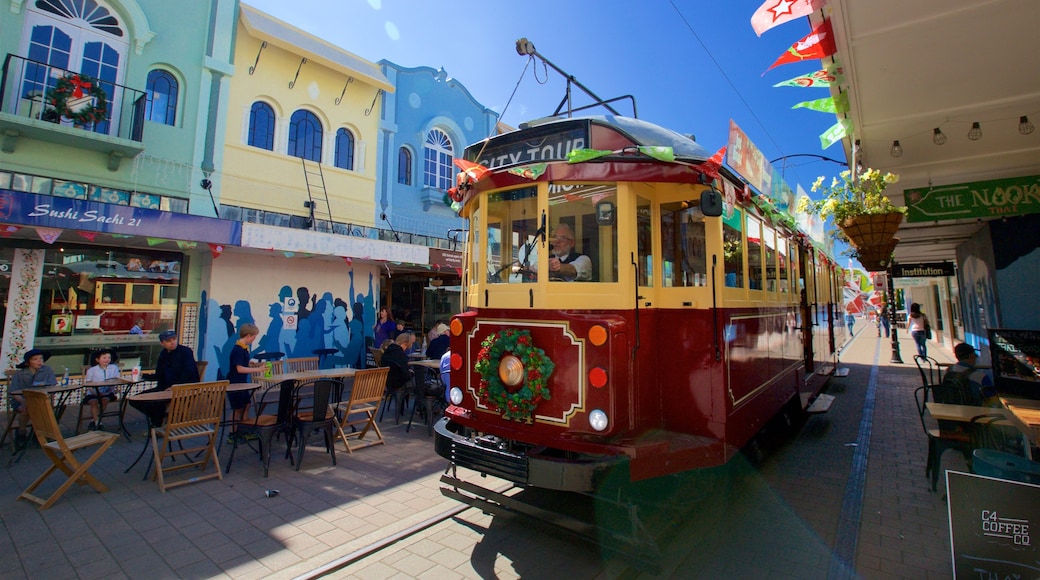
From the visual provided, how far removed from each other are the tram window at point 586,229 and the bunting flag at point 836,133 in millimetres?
3305

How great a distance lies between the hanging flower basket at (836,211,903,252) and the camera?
551cm

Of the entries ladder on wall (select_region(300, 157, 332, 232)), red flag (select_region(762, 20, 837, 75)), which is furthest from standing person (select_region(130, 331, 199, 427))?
red flag (select_region(762, 20, 837, 75))

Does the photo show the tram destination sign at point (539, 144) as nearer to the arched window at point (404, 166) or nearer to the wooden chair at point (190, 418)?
the wooden chair at point (190, 418)

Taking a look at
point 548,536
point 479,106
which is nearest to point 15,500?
point 548,536

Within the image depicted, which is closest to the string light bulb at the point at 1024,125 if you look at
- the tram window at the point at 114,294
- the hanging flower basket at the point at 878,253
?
the hanging flower basket at the point at 878,253

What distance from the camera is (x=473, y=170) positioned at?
4062 millimetres

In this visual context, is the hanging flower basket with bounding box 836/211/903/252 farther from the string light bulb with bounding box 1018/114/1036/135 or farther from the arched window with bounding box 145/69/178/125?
the arched window with bounding box 145/69/178/125

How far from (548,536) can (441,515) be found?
100cm

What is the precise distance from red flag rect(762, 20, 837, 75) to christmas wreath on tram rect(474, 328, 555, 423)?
3143 millimetres

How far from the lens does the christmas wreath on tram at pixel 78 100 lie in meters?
8.21

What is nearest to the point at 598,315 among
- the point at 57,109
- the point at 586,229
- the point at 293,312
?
the point at 586,229

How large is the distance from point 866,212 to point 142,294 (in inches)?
480

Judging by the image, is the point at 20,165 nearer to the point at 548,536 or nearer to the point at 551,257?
the point at 551,257

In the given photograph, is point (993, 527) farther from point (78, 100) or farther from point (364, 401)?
point (78, 100)
